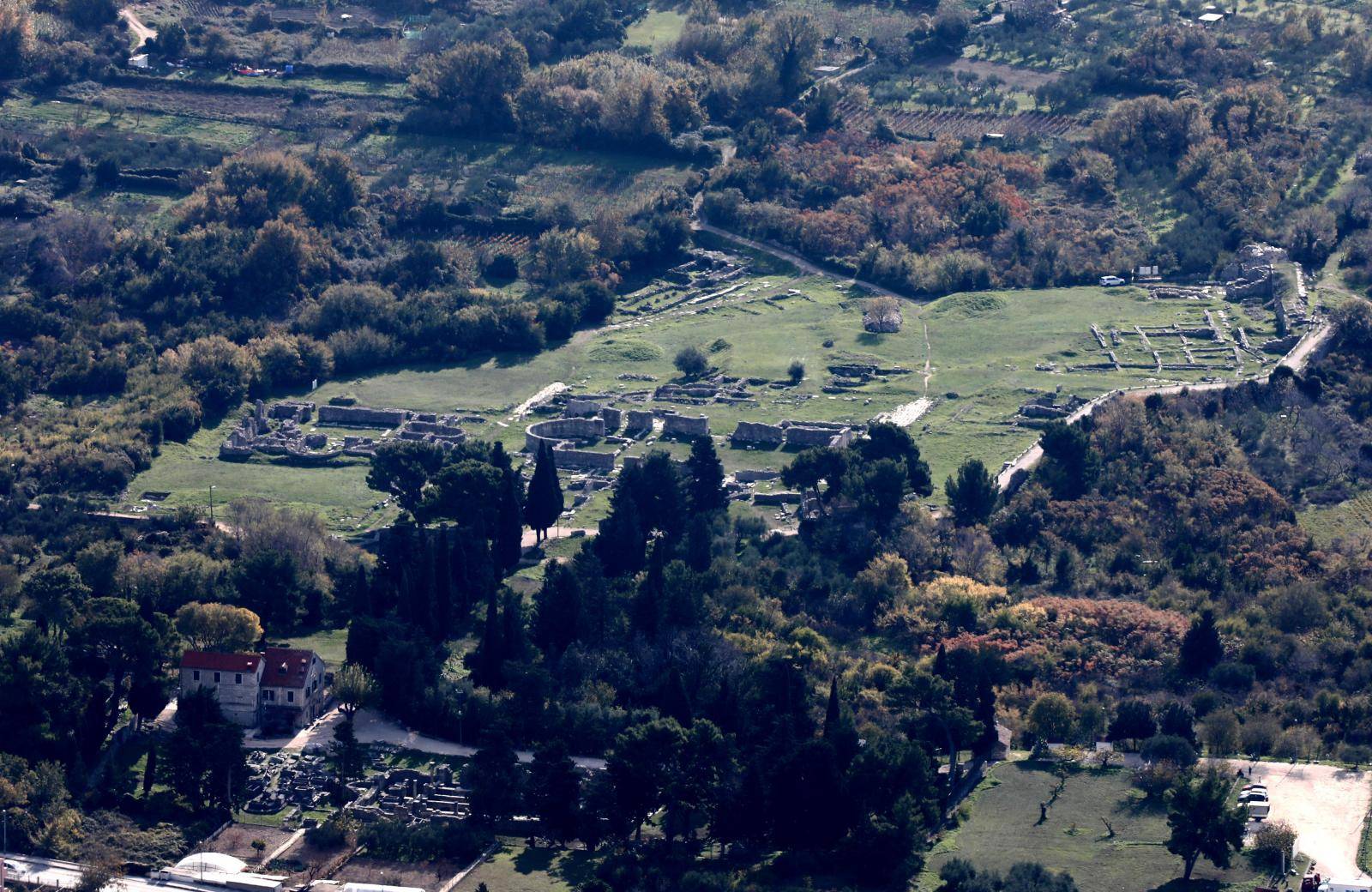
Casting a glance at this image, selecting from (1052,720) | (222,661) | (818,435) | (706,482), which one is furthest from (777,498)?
(222,661)

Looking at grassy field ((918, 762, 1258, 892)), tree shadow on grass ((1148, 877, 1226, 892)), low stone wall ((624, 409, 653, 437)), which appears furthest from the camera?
low stone wall ((624, 409, 653, 437))

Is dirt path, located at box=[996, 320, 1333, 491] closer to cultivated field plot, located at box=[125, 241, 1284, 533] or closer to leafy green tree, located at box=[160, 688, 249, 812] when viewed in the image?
cultivated field plot, located at box=[125, 241, 1284, 533]

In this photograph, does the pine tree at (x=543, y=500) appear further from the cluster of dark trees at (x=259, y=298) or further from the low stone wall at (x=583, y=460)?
the cluster of dark trees at (x=259, y=298)

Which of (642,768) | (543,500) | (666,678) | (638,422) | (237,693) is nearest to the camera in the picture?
(642,768)

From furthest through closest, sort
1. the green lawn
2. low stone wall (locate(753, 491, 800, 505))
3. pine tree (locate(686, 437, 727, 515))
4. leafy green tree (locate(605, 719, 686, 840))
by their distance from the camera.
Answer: low stone wall (locate(753, 491, 800, 505)) < pine tree (locate(686, 437, 727, 515)) < the green lawn < leafy green tree (locate(605, 719, 686, 840))

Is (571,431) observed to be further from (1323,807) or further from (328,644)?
(1323,807)

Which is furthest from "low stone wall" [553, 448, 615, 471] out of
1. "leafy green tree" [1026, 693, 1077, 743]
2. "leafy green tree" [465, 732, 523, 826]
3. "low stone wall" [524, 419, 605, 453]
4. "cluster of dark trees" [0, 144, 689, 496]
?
"leafy green tree" [465, 732, 523, 826]
